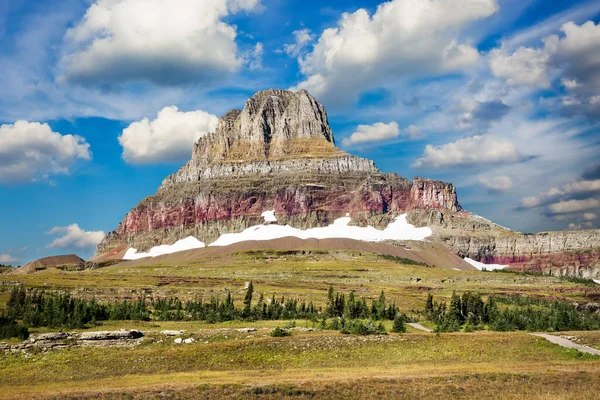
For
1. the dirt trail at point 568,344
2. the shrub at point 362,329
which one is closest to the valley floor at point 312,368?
the dirt trail at point 568,344

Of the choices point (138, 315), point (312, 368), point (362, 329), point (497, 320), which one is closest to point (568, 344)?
point (497, 320)

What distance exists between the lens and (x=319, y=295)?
478 feet

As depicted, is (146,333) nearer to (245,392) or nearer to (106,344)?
(106,344)

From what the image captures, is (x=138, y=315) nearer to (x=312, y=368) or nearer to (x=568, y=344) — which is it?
(x=312, y=368)

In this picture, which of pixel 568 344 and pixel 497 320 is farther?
pixel 497 320

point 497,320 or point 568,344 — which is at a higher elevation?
point 497,320

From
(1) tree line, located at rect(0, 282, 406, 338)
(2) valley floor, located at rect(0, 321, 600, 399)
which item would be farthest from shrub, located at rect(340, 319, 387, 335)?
(2) valley floor, located at rect(0, 321, 600, 399)

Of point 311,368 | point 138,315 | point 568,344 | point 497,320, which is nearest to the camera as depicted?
point 311,368

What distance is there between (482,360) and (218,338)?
2688 cm

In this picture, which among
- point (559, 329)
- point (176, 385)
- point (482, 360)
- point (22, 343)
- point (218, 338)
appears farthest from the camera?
point (559, 329)

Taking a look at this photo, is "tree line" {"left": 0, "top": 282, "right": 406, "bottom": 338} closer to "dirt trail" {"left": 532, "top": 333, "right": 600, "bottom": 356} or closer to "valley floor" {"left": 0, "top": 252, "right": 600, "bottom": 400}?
"valley floor" {"left": 0, "top": 252, "right": 600, "bottom": 400}

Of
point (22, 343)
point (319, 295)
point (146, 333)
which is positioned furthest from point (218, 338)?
point (319, 295)

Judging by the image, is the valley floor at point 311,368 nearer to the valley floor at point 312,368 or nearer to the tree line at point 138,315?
the valley floor at point 312,368

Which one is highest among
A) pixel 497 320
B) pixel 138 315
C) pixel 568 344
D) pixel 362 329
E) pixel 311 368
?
pixel 497 320
